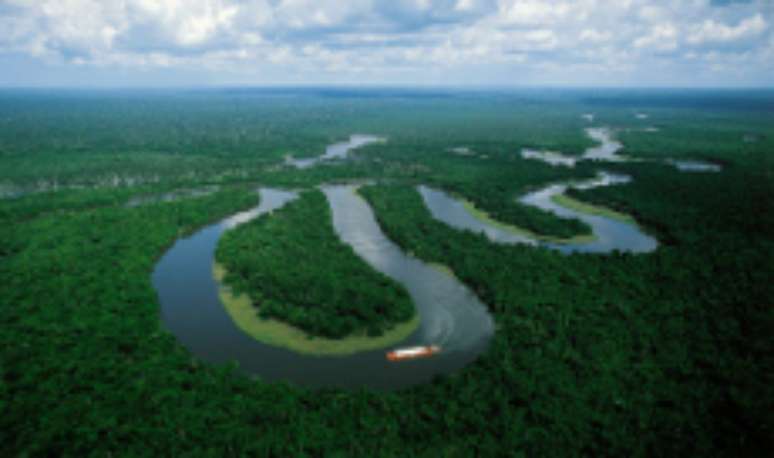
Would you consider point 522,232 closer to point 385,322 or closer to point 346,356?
point 385,322

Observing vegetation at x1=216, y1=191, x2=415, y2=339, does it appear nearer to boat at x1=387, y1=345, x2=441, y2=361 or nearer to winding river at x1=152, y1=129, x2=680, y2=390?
winding river at x1=152, y1=129, x2=680, y2=390

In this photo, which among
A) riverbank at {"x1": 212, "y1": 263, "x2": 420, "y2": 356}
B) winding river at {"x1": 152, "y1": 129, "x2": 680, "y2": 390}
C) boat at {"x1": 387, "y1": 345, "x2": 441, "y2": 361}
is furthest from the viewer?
riverbank at {"x1": 212, "y1": 263, "x2": 420, "y2": 356}

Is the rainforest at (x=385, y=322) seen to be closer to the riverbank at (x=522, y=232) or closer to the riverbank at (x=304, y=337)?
the riverbank at (x=304, y=337)

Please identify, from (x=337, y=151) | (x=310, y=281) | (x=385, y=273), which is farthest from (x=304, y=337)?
(x=337, y=151)

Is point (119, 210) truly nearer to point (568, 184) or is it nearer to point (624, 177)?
point (568, 184)

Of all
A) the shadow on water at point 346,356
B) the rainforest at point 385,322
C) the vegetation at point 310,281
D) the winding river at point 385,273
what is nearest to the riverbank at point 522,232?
the rainforest at point 385,322

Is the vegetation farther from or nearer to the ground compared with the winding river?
farther from the ground

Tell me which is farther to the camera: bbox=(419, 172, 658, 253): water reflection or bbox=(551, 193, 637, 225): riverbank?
bbox=(551, 193, 637, 225): riverbank

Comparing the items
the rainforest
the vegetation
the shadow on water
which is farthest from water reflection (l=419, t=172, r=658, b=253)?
the vegetation
